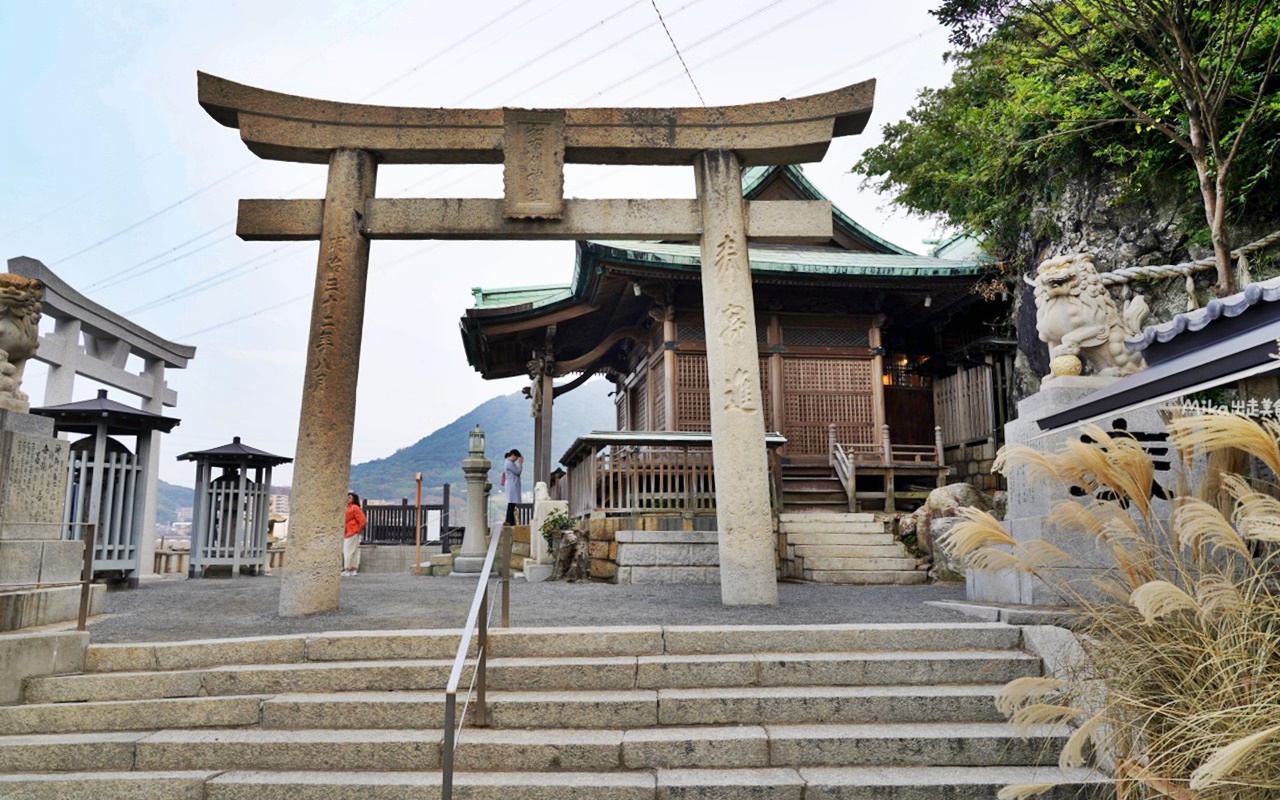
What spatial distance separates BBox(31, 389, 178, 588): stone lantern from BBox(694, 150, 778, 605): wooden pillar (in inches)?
303

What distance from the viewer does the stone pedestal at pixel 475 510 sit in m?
15.4

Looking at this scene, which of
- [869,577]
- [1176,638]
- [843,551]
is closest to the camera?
[1176,638]

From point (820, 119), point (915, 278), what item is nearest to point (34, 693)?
point (820, 119)

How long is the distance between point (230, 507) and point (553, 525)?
19.0ft

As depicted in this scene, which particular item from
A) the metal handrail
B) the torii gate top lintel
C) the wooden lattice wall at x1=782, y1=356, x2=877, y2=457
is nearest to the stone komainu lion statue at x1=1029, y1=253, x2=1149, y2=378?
the torii gate top lintel

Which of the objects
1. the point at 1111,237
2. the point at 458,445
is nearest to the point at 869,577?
the point at 1111,237

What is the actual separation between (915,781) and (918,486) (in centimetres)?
1252

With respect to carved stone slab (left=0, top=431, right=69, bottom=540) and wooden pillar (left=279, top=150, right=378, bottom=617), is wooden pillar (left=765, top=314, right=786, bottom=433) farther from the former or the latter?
carved stone slab (left=0, top=431, right=69, bottom=540)

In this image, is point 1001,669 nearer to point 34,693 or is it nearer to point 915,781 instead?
point 915,781

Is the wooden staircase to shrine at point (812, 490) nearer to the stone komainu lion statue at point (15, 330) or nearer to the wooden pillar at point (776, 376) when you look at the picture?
the wooden pillar at point (776, 376)

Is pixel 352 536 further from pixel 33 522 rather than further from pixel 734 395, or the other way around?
pixel 734 395

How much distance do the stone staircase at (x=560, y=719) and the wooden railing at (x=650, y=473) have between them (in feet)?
22.0

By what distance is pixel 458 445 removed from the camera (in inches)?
3369

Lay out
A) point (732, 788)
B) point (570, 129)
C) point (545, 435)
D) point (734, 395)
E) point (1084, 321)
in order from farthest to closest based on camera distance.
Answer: point (545, 435), point (570, 129), point (734, 395), point (1084, 321), point (732, 788)
